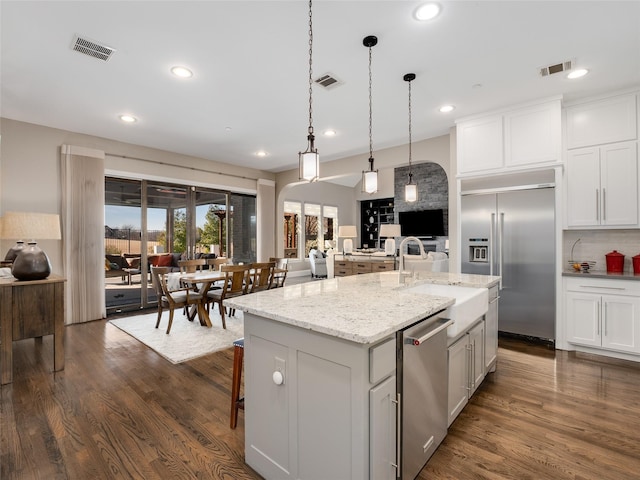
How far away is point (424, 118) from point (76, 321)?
5.79 meters

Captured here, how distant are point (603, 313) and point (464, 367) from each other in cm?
228

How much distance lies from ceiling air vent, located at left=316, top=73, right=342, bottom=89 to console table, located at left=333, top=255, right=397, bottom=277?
418cm

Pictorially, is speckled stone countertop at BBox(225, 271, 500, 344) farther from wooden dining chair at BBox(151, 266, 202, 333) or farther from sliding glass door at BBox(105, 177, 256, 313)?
sliding glass door at BBox(105, 177, 256, 313)

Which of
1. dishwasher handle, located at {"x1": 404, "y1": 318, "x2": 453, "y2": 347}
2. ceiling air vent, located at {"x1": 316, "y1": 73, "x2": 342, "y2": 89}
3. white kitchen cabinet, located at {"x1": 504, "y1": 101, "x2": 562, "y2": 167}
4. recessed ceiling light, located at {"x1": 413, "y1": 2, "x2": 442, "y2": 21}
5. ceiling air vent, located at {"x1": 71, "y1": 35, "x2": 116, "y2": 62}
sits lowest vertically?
dishwasher handle, located at {"x1": 404, "y1": 318, "x2": 453, "y2": 347}

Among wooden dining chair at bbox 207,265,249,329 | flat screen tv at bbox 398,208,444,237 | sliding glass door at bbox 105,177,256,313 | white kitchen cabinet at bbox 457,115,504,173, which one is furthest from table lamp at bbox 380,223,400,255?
wooden dining chair at bbox 207,265,249,329

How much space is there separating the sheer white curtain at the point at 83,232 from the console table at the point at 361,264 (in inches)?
189

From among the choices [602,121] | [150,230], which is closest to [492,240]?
[602,121]

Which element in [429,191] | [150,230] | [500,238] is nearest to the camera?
[500,238]

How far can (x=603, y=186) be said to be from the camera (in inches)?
134

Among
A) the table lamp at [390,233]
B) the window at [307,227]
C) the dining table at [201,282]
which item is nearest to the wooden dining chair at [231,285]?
the dining table at [201,282]

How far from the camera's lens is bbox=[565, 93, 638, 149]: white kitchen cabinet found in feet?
10.8

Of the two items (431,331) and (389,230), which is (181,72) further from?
(389,230)

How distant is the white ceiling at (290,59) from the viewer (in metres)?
2.22

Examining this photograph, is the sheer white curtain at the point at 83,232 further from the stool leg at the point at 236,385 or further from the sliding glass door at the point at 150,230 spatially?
the stool leg at the point at 236,385
